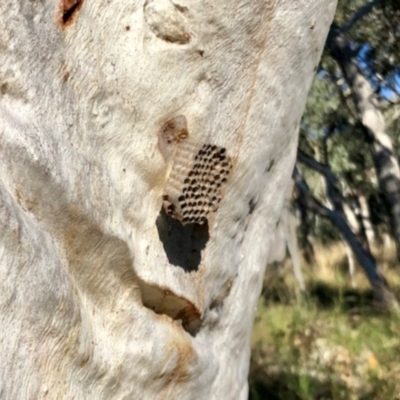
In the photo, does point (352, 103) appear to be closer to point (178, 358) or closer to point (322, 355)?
point (322, 355)

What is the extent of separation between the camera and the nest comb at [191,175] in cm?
213

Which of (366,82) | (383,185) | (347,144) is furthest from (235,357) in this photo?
A: (347,144)

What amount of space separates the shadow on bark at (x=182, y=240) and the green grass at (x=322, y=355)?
1.98 metres

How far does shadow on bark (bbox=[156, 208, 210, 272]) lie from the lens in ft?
7.27

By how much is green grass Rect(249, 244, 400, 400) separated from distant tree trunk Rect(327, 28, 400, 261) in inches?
72.0

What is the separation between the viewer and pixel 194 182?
213 centimetres

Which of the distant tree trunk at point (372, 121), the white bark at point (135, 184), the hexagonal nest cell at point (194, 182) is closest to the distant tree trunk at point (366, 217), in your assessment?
the distant tree trunk at point (372, 121)

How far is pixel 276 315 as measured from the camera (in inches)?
218

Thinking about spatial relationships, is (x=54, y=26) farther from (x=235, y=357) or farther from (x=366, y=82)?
(x=366, y=82)

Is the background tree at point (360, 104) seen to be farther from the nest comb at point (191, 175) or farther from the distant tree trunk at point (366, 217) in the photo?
the nest comb at point (191, 175)

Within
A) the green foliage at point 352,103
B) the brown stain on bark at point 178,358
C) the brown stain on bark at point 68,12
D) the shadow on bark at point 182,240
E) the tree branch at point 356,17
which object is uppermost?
the brown stain on bark at point 68,12

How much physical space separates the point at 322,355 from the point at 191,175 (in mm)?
2710

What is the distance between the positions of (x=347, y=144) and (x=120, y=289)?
30.6 ft

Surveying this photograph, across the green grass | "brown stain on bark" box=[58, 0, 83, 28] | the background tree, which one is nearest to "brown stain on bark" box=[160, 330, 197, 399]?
"brown stain on bark" box=[58, 0, 83, 28]
